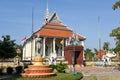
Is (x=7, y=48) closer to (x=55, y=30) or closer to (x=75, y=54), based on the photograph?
(x=75, y=54)

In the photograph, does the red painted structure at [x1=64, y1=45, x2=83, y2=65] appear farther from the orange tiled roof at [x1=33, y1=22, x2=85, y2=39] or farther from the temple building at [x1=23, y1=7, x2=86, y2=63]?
the orange tiled roof at [x1=33, y1=22, x2=85, y2=39]

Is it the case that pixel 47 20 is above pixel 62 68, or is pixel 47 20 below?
above

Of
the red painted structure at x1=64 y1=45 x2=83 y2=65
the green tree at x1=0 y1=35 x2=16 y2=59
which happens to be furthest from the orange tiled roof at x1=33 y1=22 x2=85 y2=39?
the green tree at x1=0 y1=35 x2=16 y2=59

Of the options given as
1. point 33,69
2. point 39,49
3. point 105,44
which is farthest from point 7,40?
point 105,44

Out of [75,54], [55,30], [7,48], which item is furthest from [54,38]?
[7,48]

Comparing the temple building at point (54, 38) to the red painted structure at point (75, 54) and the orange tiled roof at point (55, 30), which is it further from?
the red painted structure at point (75, 54)

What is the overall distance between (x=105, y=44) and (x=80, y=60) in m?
26.9

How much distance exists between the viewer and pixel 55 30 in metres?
59.5

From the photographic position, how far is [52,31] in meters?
58.9

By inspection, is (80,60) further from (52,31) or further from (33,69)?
(33,69)

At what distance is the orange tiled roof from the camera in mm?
57281

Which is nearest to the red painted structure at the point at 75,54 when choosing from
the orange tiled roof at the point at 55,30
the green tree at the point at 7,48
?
the green tree at the point at 7,48

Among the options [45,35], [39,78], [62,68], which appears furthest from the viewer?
[45,35]

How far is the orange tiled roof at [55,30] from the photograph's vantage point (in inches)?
2255
